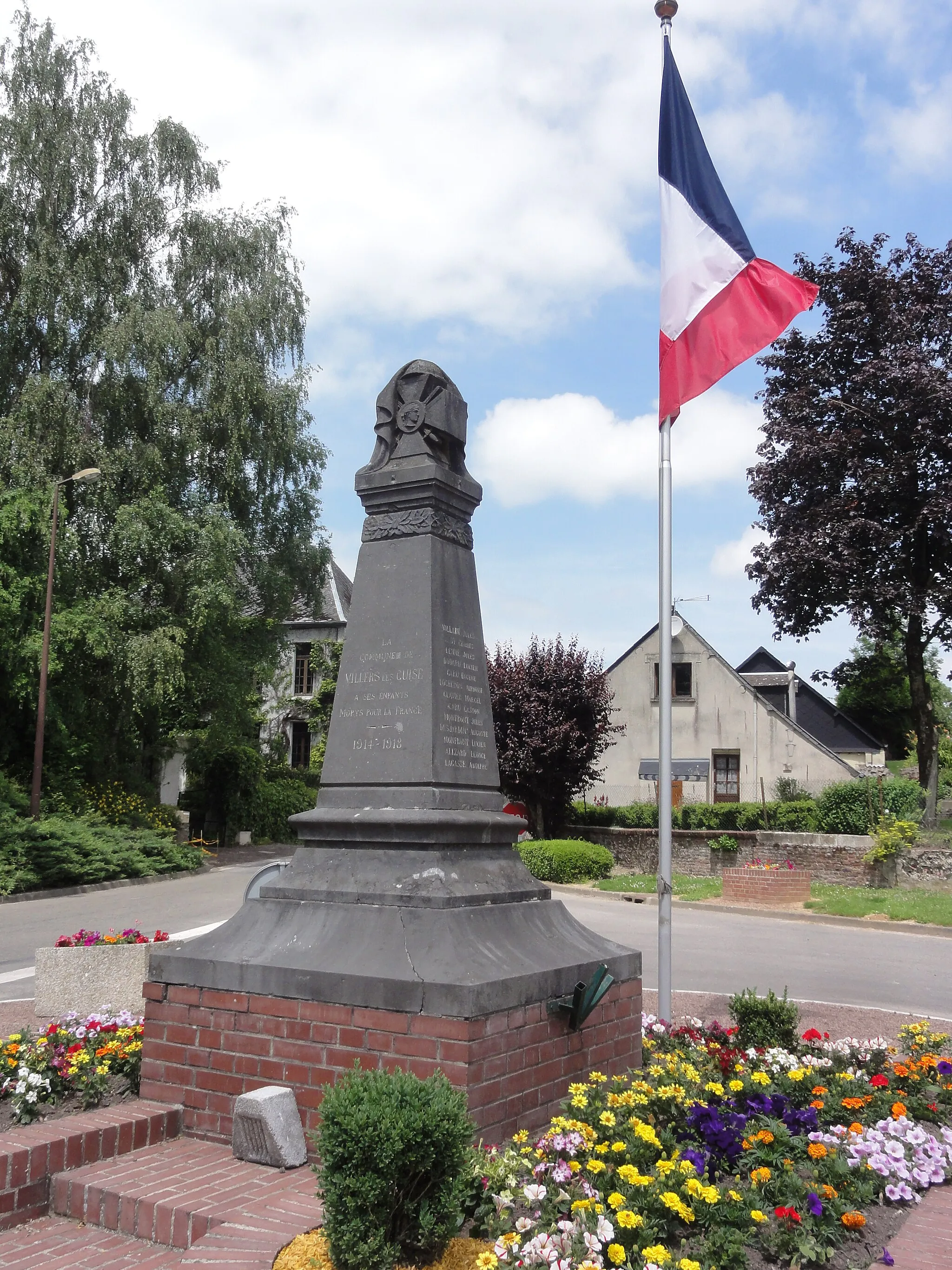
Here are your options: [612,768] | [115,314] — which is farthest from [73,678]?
[612,768]

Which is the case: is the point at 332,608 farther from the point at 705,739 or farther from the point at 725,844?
the point at 725,844

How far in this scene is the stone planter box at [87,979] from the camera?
7996 millimetres

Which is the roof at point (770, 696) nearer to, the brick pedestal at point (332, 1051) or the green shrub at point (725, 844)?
the green shrub at point (725, 844)

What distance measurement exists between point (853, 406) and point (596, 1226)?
88.8 ft

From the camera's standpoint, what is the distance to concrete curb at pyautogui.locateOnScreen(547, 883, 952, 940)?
16078 millimetres

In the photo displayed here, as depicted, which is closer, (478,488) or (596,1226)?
(596,1226)

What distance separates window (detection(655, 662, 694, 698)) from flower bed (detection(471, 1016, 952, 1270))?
29.4m

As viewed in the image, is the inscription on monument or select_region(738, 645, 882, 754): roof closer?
the inscription on monument

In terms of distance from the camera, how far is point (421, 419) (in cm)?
562

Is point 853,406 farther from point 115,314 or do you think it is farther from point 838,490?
point 115,314

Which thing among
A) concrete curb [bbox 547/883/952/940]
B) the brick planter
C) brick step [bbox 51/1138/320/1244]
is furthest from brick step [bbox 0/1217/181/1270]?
the brick planter

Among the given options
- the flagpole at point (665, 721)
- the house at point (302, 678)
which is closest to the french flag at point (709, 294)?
the flagpole at point (665, 721)

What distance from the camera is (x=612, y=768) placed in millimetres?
35531

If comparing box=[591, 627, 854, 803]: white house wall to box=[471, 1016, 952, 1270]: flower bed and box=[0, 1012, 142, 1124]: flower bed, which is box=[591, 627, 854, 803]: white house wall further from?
box=[0, 1012, 142, 1124]: flower bed
